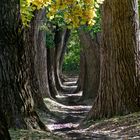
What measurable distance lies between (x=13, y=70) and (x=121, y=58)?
6011 millimetres

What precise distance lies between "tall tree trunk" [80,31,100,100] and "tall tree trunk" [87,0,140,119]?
1270cm

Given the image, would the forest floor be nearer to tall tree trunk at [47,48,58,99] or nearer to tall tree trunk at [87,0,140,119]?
tall tree trunk at [87,0,140,119]

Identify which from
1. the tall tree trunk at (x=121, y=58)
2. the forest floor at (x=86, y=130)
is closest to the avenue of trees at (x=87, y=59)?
the tall tree trunk at (x=121, y=58)

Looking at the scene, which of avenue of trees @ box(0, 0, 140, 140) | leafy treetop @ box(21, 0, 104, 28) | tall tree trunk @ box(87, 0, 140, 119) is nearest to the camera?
avenue of trees @ box(0, 0, 140, 140)

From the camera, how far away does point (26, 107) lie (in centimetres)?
920

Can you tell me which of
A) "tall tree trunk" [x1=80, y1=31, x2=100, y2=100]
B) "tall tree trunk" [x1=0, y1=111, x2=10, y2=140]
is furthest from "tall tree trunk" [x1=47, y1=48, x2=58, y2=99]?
"tall tree trunk" [x1=0, y1=111, x2=10, y2=140]

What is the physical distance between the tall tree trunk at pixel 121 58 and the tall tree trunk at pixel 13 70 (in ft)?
17.6

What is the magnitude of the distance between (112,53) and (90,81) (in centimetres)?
1373

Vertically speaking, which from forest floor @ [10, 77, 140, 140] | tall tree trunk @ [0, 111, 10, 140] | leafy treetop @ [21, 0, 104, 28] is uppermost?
leafy treetop @ [21, 0, 104, 28]

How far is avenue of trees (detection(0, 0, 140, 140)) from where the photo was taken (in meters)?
8.73

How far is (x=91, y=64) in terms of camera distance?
2781 centimetres

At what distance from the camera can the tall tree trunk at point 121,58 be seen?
→ 1414 cm

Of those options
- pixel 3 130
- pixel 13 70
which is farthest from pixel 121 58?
pixel 3 130

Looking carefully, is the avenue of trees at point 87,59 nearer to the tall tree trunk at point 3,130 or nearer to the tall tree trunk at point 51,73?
the tall tree trunk at point 3,130
